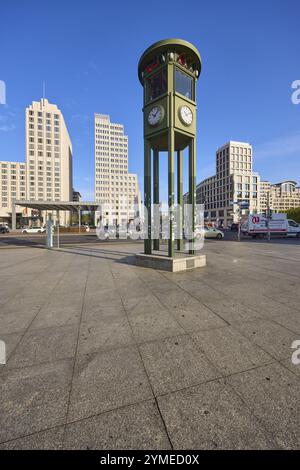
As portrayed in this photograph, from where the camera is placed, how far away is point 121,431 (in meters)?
1.78

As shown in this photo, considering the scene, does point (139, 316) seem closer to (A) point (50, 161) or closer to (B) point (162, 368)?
(B) point (162, 368)

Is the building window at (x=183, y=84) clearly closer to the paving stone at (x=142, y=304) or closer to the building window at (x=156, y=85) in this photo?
the building window at (x=156, y=85)

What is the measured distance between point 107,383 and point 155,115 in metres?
8.66

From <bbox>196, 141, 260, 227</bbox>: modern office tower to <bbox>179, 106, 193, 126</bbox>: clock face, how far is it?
7990cm

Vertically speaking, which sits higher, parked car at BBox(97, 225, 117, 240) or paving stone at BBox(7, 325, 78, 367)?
parked car at BBox(97, 225, 117, 240)

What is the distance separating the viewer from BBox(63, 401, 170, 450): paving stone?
168 cm

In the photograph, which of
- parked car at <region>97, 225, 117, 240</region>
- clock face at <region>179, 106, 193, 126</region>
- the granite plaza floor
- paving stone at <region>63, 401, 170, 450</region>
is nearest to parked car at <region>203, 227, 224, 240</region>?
parked car at <region>97, 225, 117, 240</region>

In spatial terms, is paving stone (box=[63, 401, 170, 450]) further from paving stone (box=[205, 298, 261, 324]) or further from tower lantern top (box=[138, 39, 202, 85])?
tower lantern top (box=[138, 39, 202, 85])

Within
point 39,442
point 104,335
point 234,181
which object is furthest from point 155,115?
point 234,181

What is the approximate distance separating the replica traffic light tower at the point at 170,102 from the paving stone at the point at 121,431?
6253 millimetres

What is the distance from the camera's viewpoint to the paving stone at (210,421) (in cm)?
169

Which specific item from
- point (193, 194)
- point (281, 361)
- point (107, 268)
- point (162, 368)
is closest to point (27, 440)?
point (162, 368)

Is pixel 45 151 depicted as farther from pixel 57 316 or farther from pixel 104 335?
pixel 104 335

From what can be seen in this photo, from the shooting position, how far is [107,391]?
2225 millimetres
